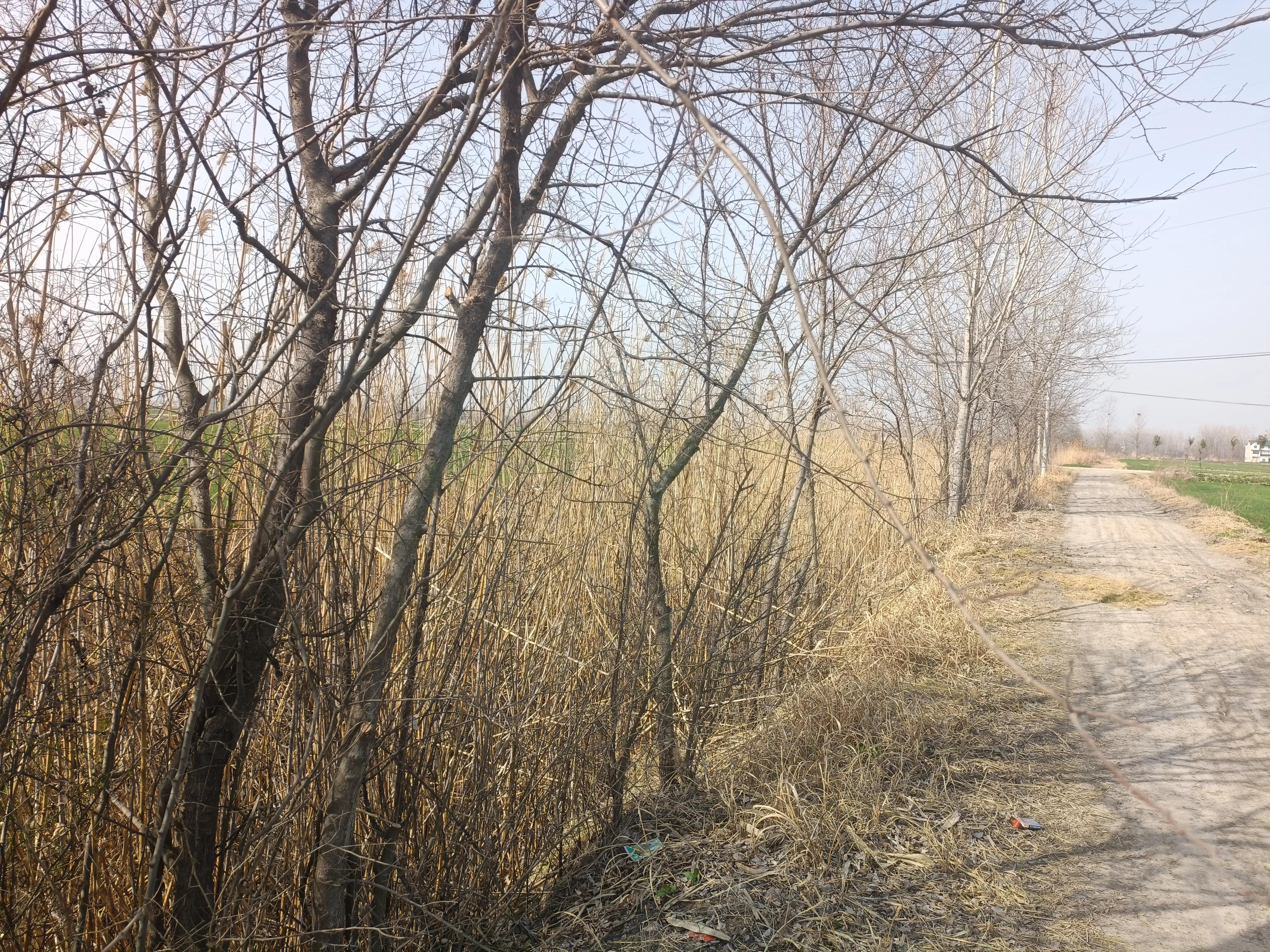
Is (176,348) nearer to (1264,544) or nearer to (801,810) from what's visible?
(801,810)

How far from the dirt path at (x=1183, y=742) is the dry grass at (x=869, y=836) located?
0.49 ft

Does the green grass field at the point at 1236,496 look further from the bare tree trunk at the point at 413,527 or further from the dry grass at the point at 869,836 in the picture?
the bare tree trunk at the point at 413,527

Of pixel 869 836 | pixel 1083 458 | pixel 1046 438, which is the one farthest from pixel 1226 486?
pixel 1083 458

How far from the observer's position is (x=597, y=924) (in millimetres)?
2766

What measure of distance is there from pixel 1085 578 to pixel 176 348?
28.8 ft

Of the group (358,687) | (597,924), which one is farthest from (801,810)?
(358,687)

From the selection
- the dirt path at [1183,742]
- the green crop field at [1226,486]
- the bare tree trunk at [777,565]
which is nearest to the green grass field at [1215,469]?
the green crop field at [1226,486]

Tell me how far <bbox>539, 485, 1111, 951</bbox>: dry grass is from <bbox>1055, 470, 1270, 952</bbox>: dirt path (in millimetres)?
150

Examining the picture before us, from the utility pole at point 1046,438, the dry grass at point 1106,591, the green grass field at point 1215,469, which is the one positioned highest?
the utility pole at point 1046,438

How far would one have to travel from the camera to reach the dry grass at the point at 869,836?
2660mm

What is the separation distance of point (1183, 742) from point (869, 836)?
7.07 ft

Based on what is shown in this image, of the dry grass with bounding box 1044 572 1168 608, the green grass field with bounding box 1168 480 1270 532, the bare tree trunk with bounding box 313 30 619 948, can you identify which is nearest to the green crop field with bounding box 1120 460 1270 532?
the green grass field with bounding box 1168 480 1270 532

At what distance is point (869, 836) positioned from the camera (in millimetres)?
3129

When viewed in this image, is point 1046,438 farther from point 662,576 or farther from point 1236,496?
point 662,576
